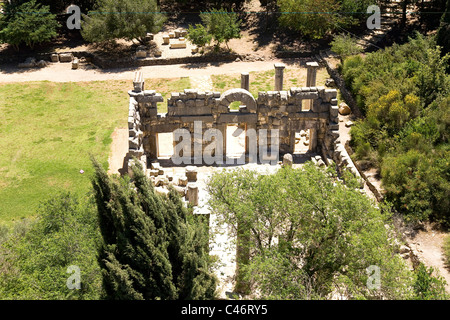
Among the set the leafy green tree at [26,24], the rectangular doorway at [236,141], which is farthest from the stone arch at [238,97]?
the leafy green tree at [26,24]

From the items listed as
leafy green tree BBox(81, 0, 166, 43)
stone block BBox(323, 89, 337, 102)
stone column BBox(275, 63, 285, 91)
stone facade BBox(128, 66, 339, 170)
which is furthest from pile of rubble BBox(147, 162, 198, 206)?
leafy green tree BBox(81, 0, 166, 43)

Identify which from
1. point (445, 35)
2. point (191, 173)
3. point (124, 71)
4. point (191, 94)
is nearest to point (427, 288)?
point (191, 173)

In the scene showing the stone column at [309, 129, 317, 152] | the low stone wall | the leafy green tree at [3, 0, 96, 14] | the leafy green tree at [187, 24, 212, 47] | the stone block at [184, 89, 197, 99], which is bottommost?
the stone column at [309, 129, 317, 152]

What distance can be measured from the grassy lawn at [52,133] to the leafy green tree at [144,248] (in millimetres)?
12743

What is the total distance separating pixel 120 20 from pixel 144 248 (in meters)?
31.6

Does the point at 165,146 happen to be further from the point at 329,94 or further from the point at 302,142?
the point at 329,94

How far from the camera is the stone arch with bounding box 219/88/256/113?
29817 mm

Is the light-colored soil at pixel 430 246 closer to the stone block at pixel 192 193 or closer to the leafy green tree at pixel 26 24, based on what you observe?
the stone block at pixel 192 193

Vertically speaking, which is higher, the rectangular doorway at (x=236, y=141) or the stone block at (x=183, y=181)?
the rectangular doorway at (x=236, y=141)

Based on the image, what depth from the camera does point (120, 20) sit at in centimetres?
4431

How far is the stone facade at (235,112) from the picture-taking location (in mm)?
29953

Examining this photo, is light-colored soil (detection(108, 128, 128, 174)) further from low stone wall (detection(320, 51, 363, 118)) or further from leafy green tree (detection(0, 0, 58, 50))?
low stone wall (detection(320, 51, 363, 118))

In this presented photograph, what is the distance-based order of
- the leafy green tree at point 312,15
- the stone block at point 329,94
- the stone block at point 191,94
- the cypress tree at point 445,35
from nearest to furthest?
the stone block at point 191,94 < the stone block at point 329,94 < the cypress tree at point 445,35 < the leafy green tree at point 312,15

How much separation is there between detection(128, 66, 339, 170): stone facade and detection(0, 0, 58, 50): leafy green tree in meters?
Result: 19.1
